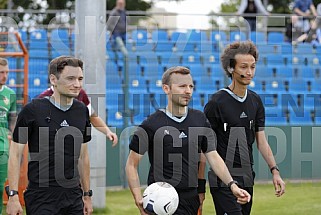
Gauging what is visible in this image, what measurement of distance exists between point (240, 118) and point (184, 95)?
100 centimetres

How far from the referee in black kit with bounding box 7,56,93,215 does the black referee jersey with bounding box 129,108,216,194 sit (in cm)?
61

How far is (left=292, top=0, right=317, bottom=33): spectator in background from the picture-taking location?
54.2 feet

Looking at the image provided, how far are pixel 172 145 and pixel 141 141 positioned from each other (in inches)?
11.8

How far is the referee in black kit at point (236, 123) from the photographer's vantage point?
7117mm

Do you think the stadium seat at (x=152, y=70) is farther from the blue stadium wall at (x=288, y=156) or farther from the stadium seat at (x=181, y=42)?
the blue stadium wall at (x=288, y=156)

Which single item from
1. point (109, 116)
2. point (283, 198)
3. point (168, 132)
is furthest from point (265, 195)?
point (168, 132)

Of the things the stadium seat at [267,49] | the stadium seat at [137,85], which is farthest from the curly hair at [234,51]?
the stadium seat at [267,49]

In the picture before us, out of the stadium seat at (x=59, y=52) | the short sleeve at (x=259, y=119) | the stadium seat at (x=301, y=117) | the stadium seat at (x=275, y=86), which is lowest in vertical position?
the stadium seat at (x=301, y=117)

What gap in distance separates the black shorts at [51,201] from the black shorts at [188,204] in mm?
914

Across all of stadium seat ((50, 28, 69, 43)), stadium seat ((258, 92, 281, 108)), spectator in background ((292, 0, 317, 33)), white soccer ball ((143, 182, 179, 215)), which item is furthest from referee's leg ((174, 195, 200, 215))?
spectator in background ((292, 0, 317, 33))

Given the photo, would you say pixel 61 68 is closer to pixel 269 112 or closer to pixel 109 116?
pixel 109 116

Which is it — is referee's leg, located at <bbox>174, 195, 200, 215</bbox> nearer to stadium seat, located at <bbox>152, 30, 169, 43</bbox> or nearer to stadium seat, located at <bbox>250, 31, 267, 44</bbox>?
stadium seat, located at <bbox>152, 30, 169, 43</bbox>

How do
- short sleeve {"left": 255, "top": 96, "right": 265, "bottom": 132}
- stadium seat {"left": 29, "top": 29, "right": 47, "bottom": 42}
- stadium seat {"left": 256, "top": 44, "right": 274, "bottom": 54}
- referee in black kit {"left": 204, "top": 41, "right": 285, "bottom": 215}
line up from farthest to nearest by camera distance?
1. stadium seat {"left": 256, "top": 44, "right": 274, "bottom": 54}
2. stadium seat {"left": 29, "top": 29, "right": 47, "bottom": 42}
3. short sleeve {"left": 255, "top": 96, "right": 265, "bottom": 132}
4. referee in black kit {"left": 204, "top": 41, "right": 285, "bottom": 215}

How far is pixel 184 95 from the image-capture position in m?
6.42
